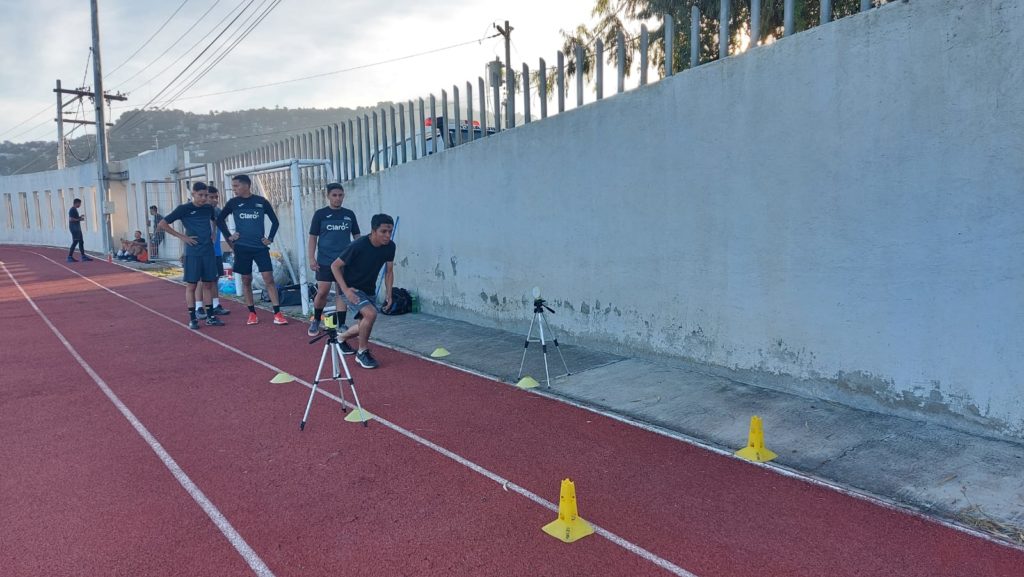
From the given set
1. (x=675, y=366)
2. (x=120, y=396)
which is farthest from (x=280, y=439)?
(x=675, y=366)

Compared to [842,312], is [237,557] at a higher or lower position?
lower

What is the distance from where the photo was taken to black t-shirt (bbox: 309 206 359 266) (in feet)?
→ 28.1

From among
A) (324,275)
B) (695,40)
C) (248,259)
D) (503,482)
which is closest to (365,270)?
(324,275)

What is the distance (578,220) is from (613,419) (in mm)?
2949

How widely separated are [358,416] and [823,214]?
14.1ft

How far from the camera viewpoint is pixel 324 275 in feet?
27.5

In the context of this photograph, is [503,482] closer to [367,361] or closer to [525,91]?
[367,361]

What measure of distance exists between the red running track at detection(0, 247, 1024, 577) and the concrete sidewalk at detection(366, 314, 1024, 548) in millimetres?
232

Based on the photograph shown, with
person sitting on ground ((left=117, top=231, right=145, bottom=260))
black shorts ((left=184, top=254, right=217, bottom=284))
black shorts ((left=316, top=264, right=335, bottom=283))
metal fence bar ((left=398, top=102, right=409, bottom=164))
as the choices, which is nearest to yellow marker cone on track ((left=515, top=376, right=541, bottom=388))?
black shorts ((left=316, top=264, right=335, bottom=283))

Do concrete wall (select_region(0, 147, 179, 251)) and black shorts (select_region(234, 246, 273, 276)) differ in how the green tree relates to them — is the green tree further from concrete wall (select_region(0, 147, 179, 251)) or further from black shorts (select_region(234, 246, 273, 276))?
concrete wall (select_region(0, 147, 179, 251))

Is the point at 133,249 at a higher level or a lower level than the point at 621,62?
lower

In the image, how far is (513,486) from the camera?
13.7 feet

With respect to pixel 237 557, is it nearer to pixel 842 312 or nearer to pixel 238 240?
pixel 842 312

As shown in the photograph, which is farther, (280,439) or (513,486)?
(280,439)
